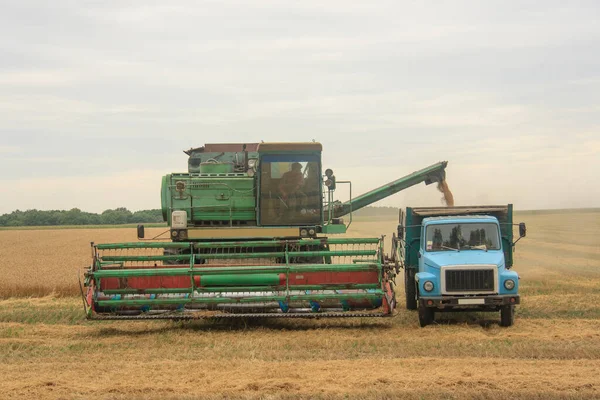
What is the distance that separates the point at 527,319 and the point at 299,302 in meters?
4.17

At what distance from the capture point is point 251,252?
16.2 metres

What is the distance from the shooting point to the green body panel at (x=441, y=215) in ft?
50.6

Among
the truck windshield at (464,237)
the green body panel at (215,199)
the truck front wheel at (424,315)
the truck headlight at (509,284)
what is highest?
the green body panel at (215,199)

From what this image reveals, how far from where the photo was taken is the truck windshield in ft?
46.7

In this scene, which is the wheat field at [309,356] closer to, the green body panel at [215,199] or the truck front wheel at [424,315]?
the truck front wheel at [424,315]

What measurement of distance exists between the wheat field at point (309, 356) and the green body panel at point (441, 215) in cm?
111

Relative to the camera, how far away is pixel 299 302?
13250 mm

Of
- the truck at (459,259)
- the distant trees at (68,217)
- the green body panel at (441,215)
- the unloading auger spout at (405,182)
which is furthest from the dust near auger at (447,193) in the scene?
the distant trees at (68,217)

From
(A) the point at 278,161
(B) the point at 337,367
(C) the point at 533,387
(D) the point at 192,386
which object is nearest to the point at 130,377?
(D) the point at 192,386

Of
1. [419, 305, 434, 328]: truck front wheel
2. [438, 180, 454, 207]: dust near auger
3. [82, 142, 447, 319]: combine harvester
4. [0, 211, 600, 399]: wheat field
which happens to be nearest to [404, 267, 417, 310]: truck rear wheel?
[0, 211, 600, 399]: wheat field

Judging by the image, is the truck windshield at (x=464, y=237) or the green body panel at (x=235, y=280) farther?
the truck windshield at (x=464, y=237)

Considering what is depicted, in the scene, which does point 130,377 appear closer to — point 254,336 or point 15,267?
point 254,336

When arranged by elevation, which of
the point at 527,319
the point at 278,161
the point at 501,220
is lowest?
the point at 527,319

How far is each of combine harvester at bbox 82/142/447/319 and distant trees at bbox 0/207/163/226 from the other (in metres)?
75.5
